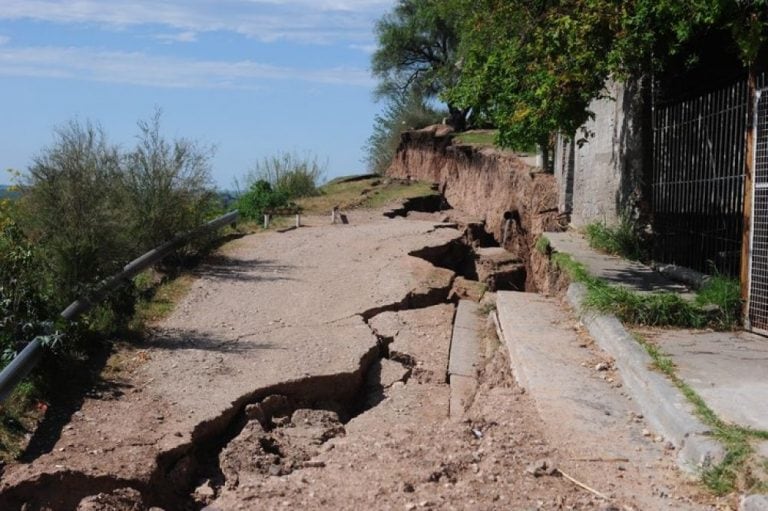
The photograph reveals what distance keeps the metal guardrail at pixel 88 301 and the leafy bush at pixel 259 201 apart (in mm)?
4592

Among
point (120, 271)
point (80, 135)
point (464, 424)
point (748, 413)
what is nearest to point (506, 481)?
point (464, 424)

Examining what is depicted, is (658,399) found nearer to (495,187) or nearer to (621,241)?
(621,241)

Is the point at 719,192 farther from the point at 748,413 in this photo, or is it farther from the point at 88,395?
the point at 88,395

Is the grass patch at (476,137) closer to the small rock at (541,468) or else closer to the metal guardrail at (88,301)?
the metal guardrail at (88,301)

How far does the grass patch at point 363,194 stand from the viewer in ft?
66.1

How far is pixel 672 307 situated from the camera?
7484 millimetres

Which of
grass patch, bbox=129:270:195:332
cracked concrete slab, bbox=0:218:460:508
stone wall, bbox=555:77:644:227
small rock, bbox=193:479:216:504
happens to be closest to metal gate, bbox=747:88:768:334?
stone wall, bbox=555:77:644:227

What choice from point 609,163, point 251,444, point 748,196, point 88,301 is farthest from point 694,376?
point 609,163

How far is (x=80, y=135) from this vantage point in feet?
36.2

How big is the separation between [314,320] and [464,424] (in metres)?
3.73

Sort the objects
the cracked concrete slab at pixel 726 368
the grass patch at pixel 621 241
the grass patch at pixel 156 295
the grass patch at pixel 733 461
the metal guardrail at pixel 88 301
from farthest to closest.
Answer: the grass patch at pixel 621 241 → the grass patch at pixel 156 295 → the metal guardrail at pixel 88 301 → the cracked concrete slab at pixel 726 368 → the grass patch at pixel 733 461

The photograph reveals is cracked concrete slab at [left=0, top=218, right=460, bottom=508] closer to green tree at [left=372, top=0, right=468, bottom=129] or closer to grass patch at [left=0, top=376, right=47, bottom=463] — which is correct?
grass patch at [left=0, top=376, right=47, bottom=463]

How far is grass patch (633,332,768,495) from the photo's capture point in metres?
4.11

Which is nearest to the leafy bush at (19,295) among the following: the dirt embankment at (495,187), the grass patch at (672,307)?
the grass patch at (672,307)
